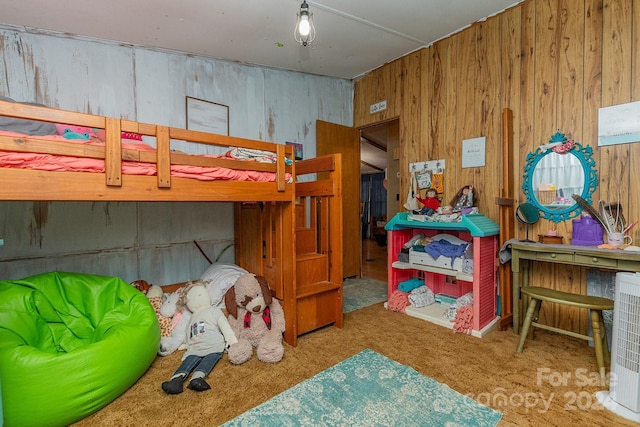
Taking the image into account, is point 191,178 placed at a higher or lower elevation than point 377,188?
lower

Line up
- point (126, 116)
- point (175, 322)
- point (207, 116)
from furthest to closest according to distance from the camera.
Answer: point (207, 116) → point (126, 116) → point (175, 322)

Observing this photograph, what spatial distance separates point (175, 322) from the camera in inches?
91.3

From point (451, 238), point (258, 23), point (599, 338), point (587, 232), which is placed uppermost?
point (258, 23)

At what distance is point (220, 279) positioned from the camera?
262 centimetres

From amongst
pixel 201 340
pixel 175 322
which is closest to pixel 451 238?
pixel 201 340

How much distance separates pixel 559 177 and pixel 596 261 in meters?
0.74

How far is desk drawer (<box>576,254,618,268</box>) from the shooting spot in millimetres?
1911

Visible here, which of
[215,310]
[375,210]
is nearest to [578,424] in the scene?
[215,310]

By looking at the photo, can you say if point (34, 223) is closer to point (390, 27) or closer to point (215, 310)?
point (215, 310)

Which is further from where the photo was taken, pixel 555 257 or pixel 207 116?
pixel 207 116

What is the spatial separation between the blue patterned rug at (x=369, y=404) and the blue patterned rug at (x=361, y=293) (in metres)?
1.16

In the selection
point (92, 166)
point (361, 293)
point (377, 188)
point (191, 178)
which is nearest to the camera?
point (92, 166)

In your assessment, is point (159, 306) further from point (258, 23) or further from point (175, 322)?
point (258, 23)

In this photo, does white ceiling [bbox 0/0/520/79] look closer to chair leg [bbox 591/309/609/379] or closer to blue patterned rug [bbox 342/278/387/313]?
chair leg [bbox 591/309/609/379]
